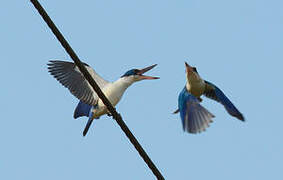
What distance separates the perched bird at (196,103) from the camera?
18.7 ft

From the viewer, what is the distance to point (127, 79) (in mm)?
7594

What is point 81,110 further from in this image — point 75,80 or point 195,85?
point 195,85

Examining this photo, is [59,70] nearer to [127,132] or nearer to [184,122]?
[184,122]

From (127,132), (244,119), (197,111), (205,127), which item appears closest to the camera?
(127,132)

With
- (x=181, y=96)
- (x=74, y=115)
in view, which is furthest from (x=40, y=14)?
(x=74, y=115)

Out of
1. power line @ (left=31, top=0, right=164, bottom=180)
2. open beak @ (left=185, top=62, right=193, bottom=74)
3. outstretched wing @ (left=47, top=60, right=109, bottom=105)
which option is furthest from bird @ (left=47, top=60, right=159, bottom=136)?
power line @ (left=31, top=0, right=164, bottom=180)

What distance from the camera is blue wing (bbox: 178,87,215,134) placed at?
5.61 meters

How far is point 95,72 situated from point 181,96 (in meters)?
1.38

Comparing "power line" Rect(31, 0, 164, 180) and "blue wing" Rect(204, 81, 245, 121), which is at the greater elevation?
"power line" Rect(31, 0, 164, 180)

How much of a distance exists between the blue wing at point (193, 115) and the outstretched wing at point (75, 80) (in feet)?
4.38

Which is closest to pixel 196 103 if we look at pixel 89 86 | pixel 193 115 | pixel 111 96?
pixel 193 115

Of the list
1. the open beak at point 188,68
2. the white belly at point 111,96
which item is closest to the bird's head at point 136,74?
the white belly at point 111,96

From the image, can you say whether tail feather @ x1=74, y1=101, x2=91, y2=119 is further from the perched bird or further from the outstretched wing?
the perched bird

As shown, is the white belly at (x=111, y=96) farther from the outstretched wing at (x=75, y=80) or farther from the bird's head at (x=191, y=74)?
the bird's head at (x=191, y=74)
